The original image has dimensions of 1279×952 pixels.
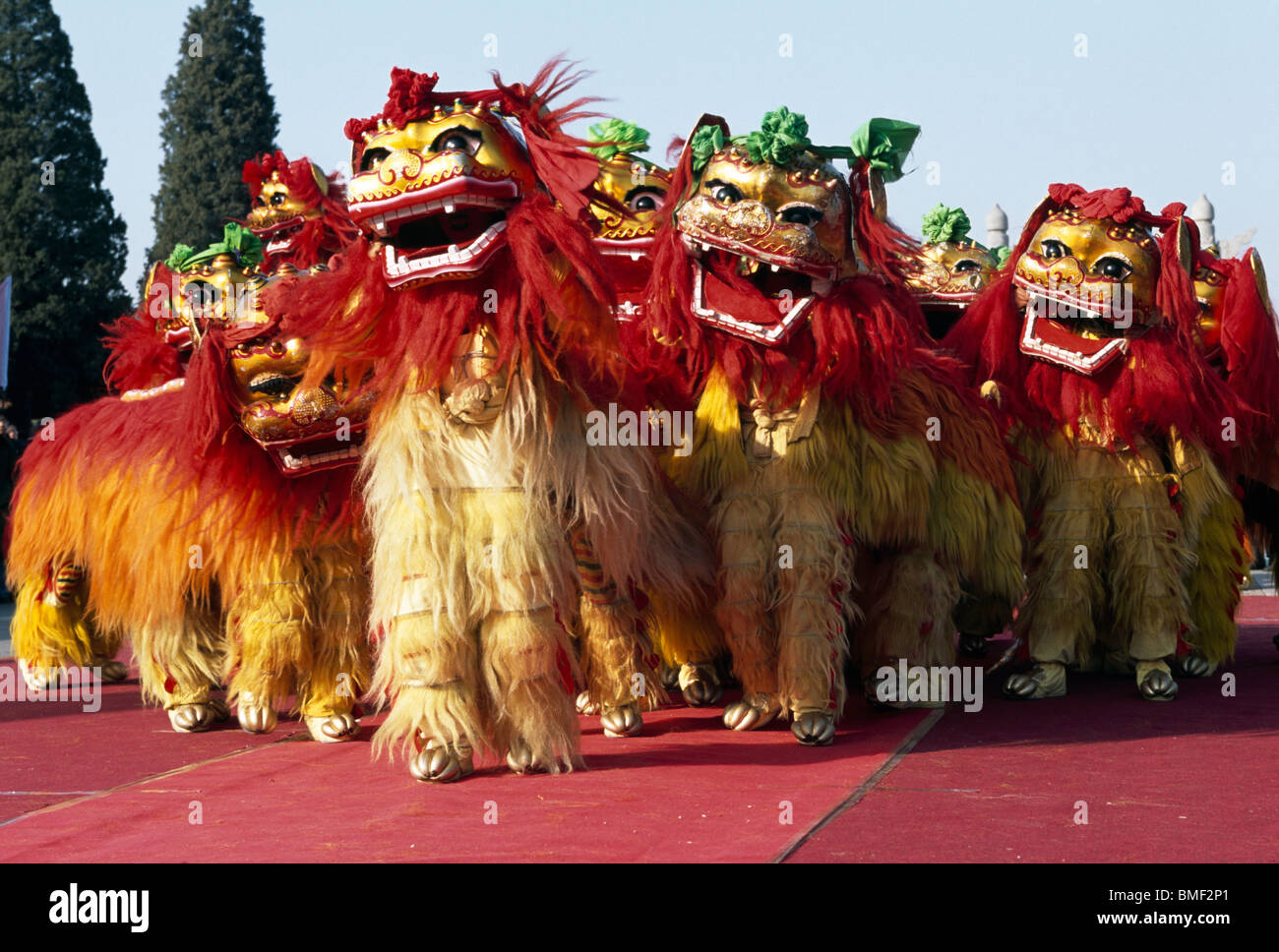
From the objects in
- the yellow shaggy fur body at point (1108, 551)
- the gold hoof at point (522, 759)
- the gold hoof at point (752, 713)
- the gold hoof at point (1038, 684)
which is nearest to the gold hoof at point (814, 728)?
the gold hoof at point (752, 713)

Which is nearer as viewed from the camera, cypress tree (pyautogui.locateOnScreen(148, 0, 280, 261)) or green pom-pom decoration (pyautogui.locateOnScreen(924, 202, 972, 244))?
green pom-pom decoration (pyautogui.locateOnScreen(924, 202, 972, 244))

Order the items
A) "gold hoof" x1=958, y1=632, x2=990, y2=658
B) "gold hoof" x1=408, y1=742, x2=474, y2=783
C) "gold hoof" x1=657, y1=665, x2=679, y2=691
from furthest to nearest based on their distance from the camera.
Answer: "gold hoof" x1=958, y1=632, x2=990, y2=658 < "gold hoof" x1=657, y1=665, x2=679, y2=691 < "gold hoof" x1=408, y1=742, x2=474, y2=783

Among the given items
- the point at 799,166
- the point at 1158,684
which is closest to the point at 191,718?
the point at 799,166

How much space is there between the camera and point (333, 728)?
538 cm

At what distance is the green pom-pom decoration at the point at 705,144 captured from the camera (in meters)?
5.39

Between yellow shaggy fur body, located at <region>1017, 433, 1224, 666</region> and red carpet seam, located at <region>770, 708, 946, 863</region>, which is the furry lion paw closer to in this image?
red carpet seam, located at <region>770, 708, 946, 863</region>

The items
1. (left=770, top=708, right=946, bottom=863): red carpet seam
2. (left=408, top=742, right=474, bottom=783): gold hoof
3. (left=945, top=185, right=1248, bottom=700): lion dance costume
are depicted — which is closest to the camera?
(left=770, top=708, right=946, bottom=863): red carpet seam

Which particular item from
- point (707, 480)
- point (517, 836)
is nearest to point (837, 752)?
point (707, 480)

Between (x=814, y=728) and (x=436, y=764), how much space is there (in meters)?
1.35

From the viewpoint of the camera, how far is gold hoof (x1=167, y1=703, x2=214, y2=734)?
572cm

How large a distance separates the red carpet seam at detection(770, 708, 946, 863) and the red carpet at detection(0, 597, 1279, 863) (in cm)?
1

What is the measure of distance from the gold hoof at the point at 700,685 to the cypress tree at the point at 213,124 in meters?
14.1

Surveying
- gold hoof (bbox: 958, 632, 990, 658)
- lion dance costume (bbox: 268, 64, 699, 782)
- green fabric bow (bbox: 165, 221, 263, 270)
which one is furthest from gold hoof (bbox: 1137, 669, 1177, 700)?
green fabric bow (bbox: 165, 221, 263, 270)

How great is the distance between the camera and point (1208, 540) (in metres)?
6.62
